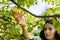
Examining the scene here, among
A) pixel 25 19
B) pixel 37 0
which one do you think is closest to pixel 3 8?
pixel 25 19

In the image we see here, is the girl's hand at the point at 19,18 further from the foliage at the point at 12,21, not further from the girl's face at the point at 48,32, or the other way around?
the girl's face at the point at 48,32

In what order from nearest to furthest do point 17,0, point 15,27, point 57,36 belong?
point 17,0 → point 57,36 → point 15,27

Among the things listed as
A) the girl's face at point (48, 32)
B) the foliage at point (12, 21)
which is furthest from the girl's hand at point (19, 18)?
the girl's face at point (48, 32)

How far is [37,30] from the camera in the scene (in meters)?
1.57

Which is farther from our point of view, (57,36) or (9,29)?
(9,29)

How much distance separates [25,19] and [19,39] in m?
0.21

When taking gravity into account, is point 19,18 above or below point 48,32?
above

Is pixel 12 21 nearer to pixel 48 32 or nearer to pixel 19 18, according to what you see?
pixel 19 18

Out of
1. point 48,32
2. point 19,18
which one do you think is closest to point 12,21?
point 19,18

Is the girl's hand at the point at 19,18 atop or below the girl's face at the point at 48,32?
atop

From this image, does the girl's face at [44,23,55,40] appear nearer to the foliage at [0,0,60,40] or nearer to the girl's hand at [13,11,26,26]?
the foliage at [0,0,60,40]

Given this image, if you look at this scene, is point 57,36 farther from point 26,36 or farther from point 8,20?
point 8,20

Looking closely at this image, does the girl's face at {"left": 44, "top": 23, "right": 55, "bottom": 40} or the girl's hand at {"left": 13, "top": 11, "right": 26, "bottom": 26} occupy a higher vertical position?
the girl's hand at {"left": 13, "top": 11, "right": 26, "bottom": 26}

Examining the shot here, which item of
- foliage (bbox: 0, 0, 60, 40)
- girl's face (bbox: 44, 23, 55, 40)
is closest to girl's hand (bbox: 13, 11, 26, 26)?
foliage (bbox: 0, 0, 60, 40)
